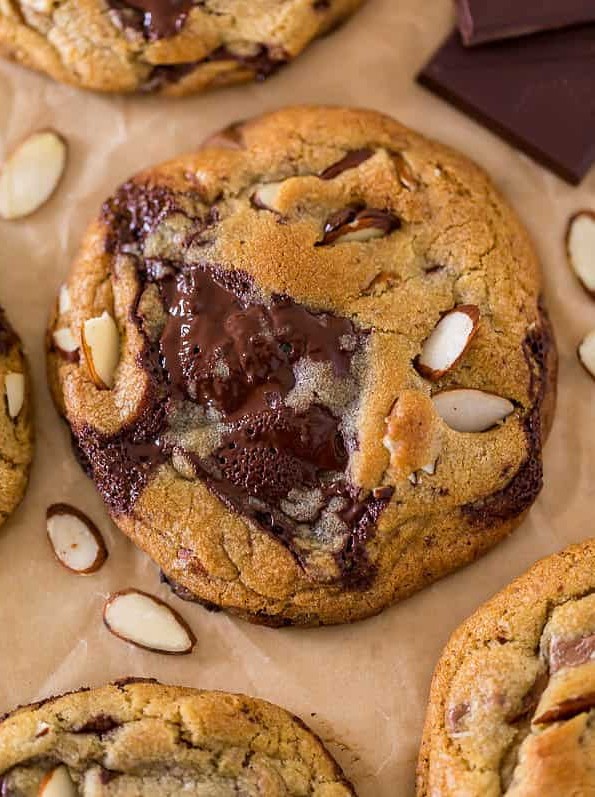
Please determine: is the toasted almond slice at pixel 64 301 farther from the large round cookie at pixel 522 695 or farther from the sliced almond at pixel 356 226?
the large round cookie at pixel 522 695

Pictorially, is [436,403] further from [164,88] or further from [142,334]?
[164,88]

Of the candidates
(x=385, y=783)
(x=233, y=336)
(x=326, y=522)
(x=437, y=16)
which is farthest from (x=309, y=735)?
(x=437, y=16)

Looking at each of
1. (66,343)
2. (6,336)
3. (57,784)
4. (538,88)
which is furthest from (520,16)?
(57,784)

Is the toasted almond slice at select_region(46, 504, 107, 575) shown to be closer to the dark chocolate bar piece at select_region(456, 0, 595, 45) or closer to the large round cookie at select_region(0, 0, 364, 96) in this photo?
the large round cookie at select_region(0, 0, 364, 96)

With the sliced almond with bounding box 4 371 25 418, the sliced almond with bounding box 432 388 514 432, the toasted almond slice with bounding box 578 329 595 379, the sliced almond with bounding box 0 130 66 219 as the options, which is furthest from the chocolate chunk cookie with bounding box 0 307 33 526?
the toasted almond slice with bounding box 578 329 595 379

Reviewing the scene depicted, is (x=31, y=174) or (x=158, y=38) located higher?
(x=158, y=38)

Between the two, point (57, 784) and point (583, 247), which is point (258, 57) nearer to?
point (583, 247)
